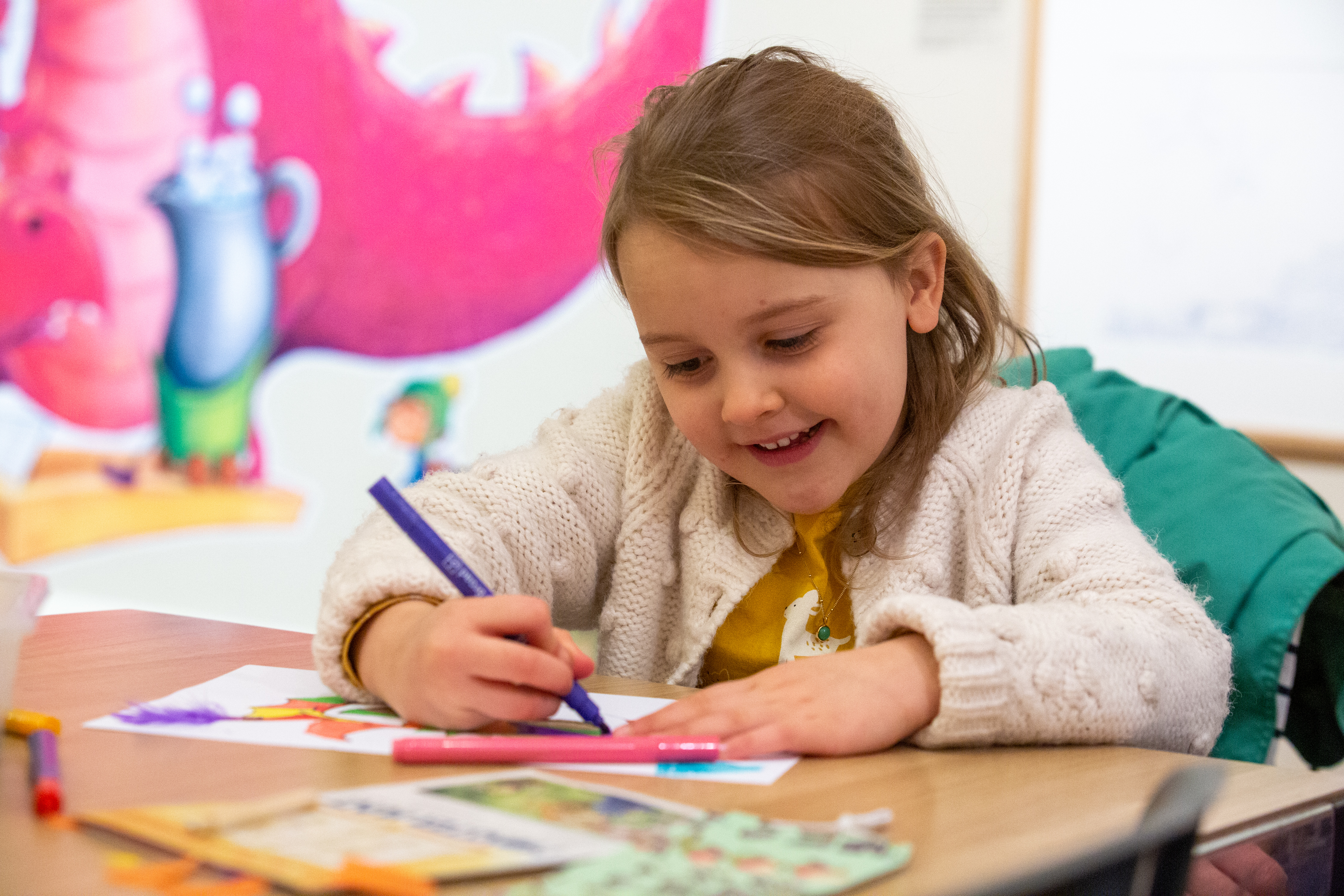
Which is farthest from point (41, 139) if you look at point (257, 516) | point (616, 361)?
point (616, 361)

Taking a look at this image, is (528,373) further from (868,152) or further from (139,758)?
(139,758)

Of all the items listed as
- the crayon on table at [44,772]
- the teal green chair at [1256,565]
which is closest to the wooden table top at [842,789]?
the crayon on table at [44,772]

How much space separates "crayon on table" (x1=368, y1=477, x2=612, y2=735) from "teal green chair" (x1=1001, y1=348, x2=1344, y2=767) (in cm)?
46

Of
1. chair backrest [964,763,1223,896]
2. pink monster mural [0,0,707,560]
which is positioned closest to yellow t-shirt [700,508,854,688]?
chair backrest [964,763,1223,896]

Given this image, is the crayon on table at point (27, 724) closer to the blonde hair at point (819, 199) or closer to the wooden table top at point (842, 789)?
the wooden table top at point (842, 789)

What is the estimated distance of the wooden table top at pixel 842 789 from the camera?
1.34ft

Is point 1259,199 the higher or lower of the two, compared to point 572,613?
higher

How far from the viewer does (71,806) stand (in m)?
0.46

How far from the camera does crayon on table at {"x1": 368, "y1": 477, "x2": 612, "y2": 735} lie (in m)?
0.63

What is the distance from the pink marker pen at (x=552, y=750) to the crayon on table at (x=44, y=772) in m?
0.14

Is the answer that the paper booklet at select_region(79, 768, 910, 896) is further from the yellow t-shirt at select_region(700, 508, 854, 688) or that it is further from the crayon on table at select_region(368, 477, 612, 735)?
the yellow t-shirt at select_region(700, 508, 854, 688)

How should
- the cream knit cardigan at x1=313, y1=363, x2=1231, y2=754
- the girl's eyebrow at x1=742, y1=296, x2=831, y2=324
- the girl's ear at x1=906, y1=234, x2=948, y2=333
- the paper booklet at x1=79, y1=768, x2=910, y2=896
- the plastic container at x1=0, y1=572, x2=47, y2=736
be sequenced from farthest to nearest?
the girl's ear at x1=906, y1=234, x2=948, y2=333
the girl's eyebrow at x1=742, y1=296, x2=831, y2=324
the cream knit cardigan at x1=313, y1=363, x2=1231, y2=754
the plastic container at x1=0, y1=572, x2=47, y2=736
the paper booklet at x1=79, y1=768, x2=910, y2=896

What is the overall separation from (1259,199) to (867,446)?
1.17m

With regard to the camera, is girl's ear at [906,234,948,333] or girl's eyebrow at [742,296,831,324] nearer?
girl's eyebrow at [742,296,831,324]
